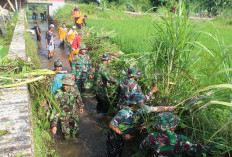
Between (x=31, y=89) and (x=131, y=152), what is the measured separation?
A: 6.98ft

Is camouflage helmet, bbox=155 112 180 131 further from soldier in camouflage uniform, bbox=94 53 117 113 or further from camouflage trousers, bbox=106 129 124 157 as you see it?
soldier in camouflage uniform, bbox=94 53 117 113

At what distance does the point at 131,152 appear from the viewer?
3758 mm

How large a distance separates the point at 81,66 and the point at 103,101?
1140mm

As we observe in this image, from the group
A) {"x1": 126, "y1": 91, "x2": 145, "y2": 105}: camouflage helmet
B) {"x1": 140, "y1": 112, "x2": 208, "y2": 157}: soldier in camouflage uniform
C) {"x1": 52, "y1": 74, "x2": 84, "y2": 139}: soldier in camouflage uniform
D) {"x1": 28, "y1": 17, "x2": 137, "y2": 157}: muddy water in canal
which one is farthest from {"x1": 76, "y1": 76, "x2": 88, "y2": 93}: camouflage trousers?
{"x1": 140, "y1": 112, "x2": 208, "y2": 157}: soldier in camouflage uniform

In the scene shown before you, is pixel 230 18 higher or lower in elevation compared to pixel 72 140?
higher

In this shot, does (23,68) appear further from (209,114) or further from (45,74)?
(209,114)

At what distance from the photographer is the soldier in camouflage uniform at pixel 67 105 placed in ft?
11.4

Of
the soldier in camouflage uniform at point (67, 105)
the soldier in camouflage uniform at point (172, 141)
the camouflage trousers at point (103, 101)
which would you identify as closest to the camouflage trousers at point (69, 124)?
the soldier in camouflage uniform at point (67, 105)

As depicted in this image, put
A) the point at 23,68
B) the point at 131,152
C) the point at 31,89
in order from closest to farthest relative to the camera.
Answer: the point at 23,68 < the point at 31,89 < the point at 131,152

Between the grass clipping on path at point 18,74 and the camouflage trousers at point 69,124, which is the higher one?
the grass clipping on path at point 18,74

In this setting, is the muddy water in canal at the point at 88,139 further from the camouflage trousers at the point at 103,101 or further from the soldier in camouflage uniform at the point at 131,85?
the soldier in camouflage uniform at the point at 131,85

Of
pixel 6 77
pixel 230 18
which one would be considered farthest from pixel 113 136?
pixel 230 18

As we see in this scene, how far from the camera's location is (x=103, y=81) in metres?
4.77

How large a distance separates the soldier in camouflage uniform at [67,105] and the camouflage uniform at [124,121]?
3.15 feet
